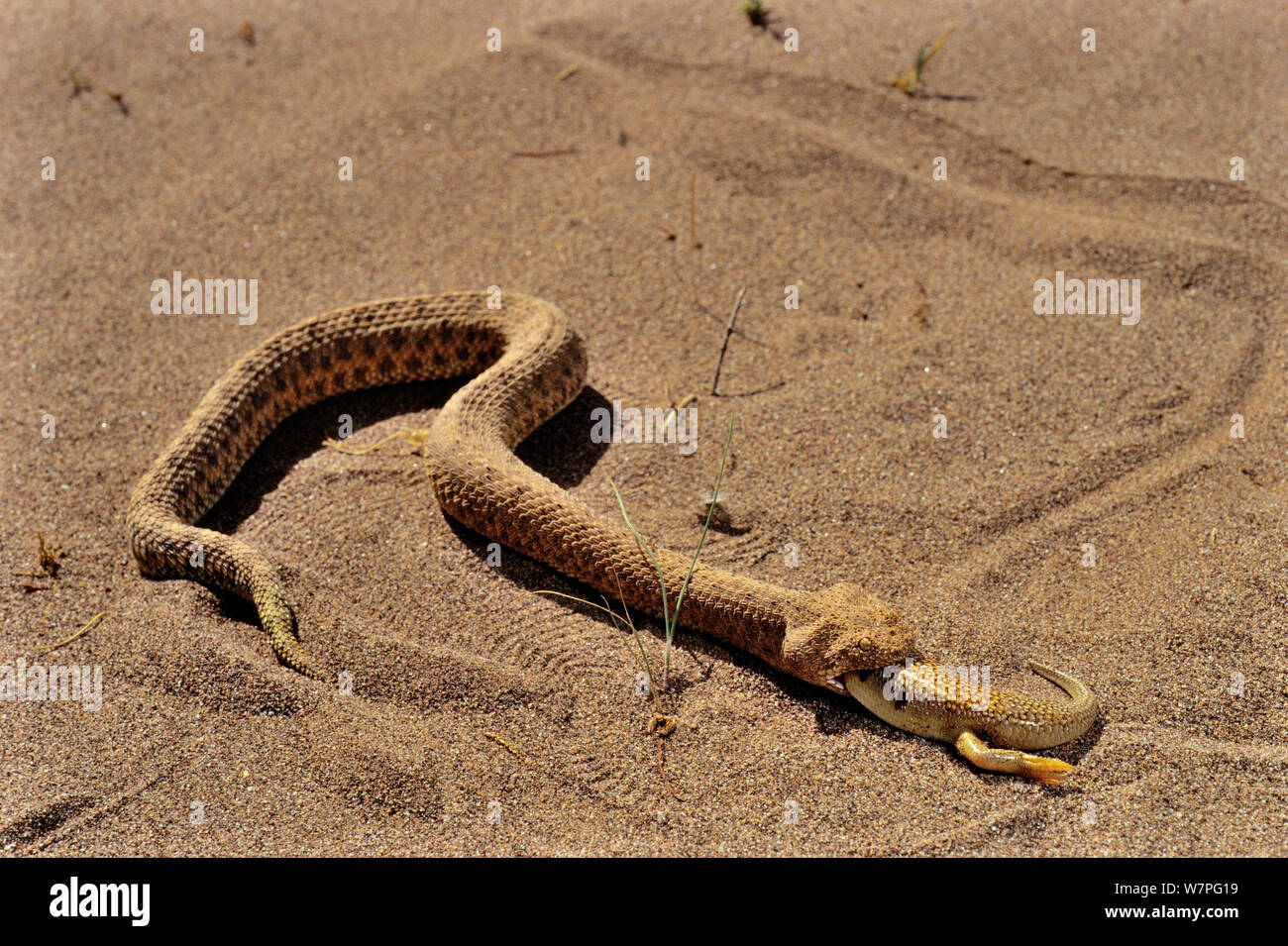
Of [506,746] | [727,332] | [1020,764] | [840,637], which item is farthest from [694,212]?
[1020,764]

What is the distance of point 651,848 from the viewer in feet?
15.5

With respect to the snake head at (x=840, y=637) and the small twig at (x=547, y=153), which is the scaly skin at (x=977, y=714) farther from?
the small twig at (x=547, y=153)

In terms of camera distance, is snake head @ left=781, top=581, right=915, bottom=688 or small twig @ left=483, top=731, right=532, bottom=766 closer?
snake head @ left=781, top=581, right=915, bottom=688

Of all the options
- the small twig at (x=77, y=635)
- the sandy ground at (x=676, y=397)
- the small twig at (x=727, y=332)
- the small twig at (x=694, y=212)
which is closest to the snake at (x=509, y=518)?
the sandy ground at (x=676, y=397)

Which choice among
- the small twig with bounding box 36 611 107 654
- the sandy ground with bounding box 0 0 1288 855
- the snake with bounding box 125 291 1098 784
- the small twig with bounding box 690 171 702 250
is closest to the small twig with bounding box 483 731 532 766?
the sandy ground with bounding box 0 0 1288 855

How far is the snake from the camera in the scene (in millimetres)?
4961

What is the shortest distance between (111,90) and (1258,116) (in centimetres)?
1041

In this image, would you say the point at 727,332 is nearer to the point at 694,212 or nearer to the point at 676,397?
the point at 676,397

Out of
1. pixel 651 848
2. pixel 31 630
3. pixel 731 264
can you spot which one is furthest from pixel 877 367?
pixel 31 630

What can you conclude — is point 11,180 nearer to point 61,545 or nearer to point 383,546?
point 61,545

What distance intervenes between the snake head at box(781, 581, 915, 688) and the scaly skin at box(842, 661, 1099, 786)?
101 millimetres

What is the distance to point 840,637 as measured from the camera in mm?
5004

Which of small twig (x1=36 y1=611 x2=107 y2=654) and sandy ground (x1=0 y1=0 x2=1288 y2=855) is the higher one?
sandy ground (x1=0 y1=0 x2=1288 y2=855)

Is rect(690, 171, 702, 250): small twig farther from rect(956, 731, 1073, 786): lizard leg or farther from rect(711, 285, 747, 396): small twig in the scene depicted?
rect(956, 731, 1073, 786): lizard leg
